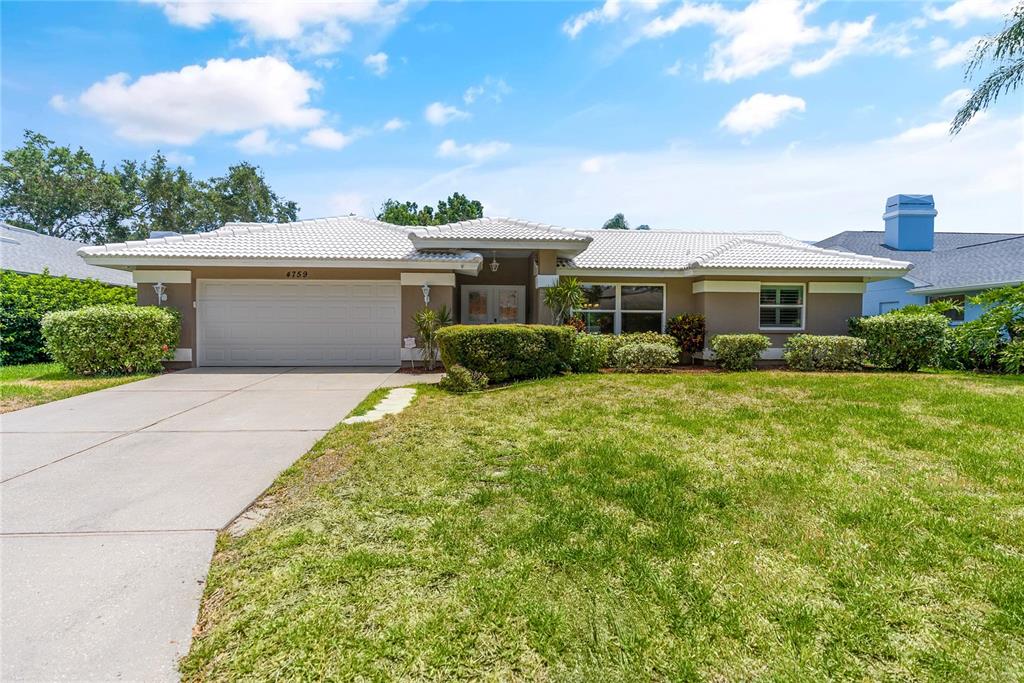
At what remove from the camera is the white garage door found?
517 inches

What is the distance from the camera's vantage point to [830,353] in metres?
12.0

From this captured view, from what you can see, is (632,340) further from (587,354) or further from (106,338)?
(106,338)

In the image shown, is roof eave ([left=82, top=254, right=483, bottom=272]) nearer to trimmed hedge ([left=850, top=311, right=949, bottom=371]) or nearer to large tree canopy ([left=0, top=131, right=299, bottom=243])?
trimmed hedge ([left=850, top=311, right=949, bottom=371])

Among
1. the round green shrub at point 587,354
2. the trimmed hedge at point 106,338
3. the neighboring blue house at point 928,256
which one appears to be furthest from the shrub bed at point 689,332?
the trimmed hedge at point 106,338

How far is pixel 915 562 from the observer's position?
3.21 metres

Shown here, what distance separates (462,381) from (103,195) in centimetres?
4153

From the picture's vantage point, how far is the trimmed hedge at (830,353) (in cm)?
1192

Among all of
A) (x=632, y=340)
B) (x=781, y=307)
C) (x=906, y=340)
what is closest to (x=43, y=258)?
(x=632, y=340)

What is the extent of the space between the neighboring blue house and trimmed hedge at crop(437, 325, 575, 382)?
14531mm

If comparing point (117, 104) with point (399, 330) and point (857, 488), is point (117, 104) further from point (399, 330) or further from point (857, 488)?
point (857, 488)

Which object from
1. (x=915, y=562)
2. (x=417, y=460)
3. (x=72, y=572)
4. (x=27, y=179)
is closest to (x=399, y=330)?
(x=417, y=460)

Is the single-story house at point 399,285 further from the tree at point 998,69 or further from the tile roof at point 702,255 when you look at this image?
Answer: the tree at point 998,69

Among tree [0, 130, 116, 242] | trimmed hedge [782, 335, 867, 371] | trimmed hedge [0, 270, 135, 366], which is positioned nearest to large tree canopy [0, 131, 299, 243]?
tree [0, 130, 116, 242]

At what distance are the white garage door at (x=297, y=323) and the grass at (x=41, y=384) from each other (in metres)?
2.46
